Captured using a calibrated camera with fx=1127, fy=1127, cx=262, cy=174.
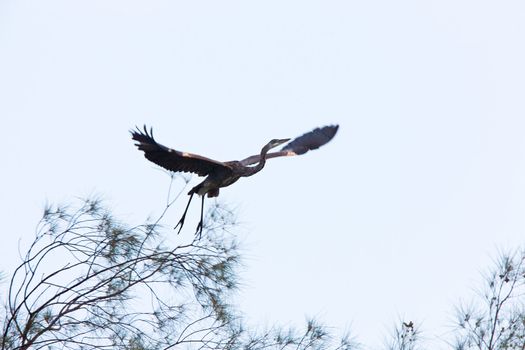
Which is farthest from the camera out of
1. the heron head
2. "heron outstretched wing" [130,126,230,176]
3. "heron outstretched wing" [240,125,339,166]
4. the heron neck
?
"heron outstretched wing" [240,125,339,166]

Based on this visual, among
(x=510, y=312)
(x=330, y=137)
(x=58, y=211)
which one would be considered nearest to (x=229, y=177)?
(x=330, y=137)

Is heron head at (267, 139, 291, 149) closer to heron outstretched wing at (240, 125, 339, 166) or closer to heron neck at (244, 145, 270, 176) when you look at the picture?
heron outstretched wing at (240, 125, 339, 166)

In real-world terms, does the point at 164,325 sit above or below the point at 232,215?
below

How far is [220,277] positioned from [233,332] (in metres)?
0.34

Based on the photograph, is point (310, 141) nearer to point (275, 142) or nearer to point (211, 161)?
point (275, 142)

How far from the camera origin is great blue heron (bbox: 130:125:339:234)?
7.79 m

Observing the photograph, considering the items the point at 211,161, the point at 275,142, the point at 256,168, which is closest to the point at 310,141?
the point at 275,142

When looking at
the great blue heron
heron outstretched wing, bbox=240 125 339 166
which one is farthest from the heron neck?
heron outstretched wing, bbox=240 125 339 166

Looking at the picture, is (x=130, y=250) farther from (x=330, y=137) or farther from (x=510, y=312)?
(x=330, y=137)

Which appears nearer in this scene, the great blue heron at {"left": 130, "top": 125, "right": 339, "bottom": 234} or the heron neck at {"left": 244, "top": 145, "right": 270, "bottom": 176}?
the great blue heron at {"left": 130, "top": 125, "right": 339, "bottom": 234}

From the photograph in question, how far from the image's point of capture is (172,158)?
8.09 meters

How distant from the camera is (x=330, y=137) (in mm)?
10047

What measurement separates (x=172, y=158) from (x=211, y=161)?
0.42m

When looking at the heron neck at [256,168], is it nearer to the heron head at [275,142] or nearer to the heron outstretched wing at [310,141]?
the heron head at [275,142]
